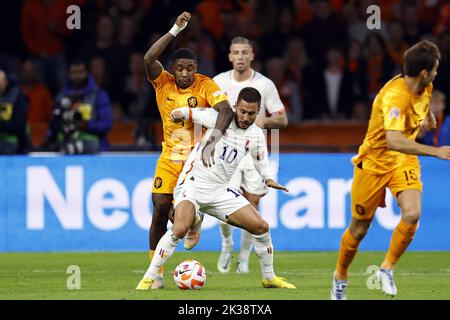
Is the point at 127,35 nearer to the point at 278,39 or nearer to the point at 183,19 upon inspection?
the point at 278,39

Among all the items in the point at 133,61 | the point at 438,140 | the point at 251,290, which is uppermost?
the point at 133,61

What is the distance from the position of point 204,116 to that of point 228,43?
7.92 m

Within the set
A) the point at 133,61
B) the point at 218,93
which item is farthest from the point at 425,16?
the point at 218,93

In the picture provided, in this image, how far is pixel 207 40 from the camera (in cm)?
1958

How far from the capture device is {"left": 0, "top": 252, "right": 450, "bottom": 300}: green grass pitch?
10.7 meters

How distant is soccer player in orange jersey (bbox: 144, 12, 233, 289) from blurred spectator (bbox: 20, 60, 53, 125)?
23.6 feet

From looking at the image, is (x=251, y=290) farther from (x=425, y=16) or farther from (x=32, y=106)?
(x=425, y=16)

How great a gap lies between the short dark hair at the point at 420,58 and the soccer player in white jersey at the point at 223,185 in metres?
1.77

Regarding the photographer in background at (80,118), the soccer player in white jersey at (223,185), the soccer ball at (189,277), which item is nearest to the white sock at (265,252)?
the soccer player in white jersey at (223,185)

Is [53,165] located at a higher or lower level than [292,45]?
lower

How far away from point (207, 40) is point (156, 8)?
3.48ft

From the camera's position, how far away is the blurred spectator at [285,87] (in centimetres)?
1912

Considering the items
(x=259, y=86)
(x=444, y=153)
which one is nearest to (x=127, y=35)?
(x=259, y=86)

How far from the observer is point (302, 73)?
19.5 m
